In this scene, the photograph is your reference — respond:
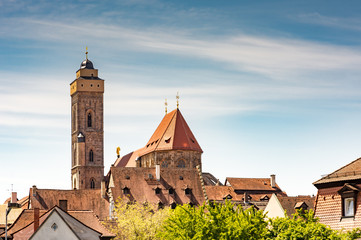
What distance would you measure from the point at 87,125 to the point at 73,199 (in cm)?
4594

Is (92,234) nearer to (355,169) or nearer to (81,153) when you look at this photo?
(355,169)

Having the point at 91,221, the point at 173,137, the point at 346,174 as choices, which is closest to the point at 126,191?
the point at 91,221

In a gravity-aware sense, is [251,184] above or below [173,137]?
below

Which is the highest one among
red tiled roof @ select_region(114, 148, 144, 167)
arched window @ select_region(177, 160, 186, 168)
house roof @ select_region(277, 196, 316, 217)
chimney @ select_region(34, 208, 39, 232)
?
red tiled roof @ select_region(114, 148, 144, 167)

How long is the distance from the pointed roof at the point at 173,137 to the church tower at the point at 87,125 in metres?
15.3

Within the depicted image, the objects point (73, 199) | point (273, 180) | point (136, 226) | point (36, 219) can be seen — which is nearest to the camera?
point (36, 219)

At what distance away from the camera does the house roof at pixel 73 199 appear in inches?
4313

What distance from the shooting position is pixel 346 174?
39312 millimetres

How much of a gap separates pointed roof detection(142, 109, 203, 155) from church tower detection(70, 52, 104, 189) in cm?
1526

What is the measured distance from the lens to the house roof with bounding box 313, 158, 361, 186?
38875 mm

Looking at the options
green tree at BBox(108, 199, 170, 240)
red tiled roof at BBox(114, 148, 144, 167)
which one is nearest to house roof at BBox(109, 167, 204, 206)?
green tree at BBox(108, 199, 170, 240)

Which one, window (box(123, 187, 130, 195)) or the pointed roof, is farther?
the pointed roof

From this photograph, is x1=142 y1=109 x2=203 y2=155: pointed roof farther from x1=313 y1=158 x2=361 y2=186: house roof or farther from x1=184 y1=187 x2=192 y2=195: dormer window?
x1=313 y1=158 x2=361 y2=186: house roof

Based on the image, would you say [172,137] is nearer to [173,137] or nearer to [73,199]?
[173,137]
